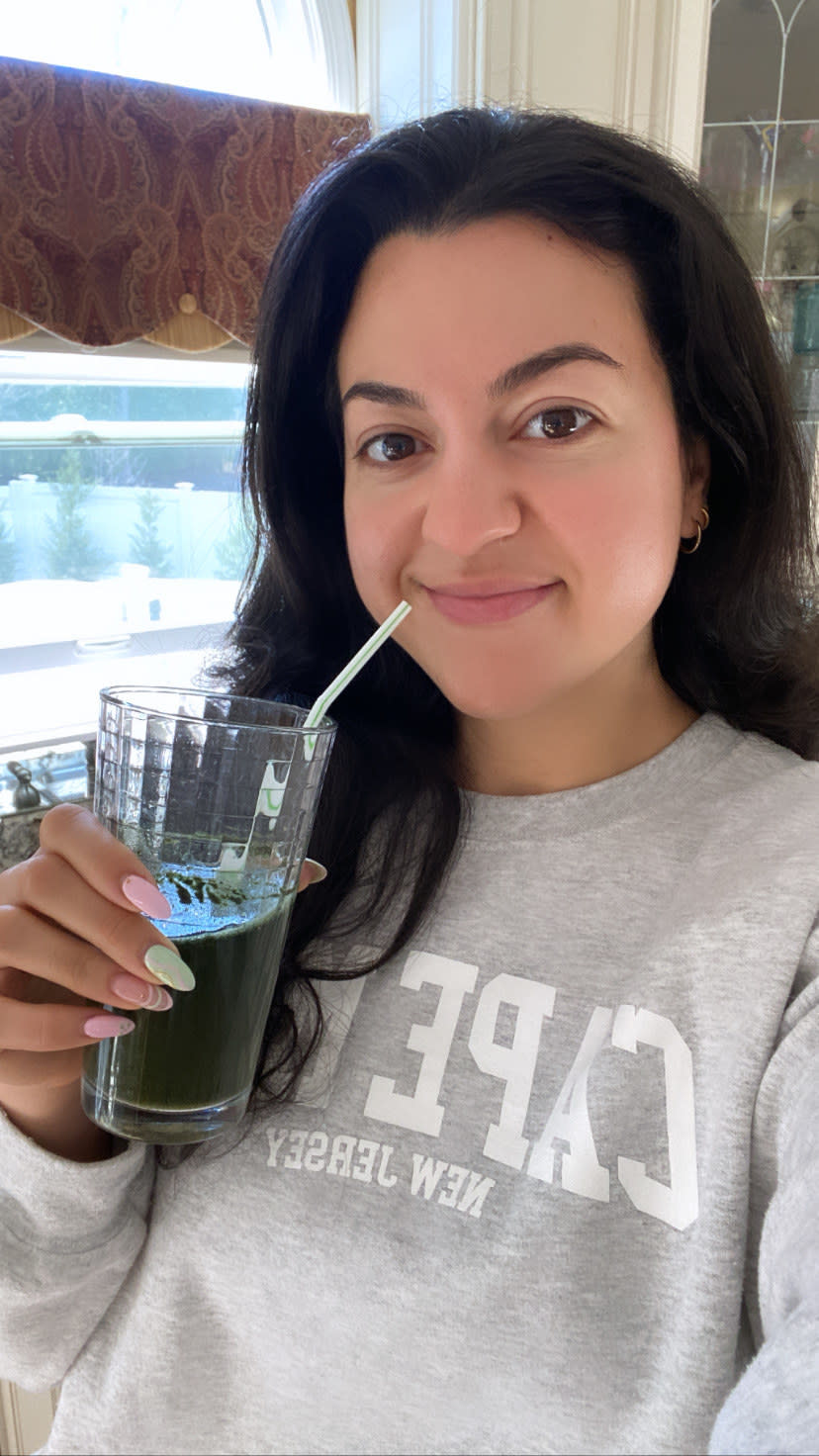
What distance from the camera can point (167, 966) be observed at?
69 centimetres

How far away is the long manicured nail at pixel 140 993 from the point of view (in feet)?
2.28

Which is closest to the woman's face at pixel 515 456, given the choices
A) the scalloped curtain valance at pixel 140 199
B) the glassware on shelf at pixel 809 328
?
the scalloped curtain valance at pixel 140 199

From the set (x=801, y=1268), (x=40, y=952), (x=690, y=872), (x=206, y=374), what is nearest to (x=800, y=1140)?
(x=801, y=1268)

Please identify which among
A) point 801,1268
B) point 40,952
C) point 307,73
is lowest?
point 801,1268

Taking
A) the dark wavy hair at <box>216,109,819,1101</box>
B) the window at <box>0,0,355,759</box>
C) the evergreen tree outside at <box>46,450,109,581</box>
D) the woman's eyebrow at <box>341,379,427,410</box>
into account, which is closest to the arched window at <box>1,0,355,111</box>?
the window at <box>0,0,355,759</box>

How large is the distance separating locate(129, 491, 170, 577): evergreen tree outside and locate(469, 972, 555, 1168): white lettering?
1.86 metres

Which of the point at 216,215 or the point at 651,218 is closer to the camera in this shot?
the point at 651,218

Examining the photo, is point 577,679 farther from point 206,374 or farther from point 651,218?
point 206,374

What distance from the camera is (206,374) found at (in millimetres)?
2535

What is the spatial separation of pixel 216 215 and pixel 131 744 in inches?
70.1

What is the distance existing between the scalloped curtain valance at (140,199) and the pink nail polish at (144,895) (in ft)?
5.12

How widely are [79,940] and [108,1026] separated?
6 centimetres

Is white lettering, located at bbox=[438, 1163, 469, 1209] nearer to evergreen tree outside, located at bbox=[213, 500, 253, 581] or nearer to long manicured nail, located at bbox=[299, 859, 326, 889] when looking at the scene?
long manicured nail, located at bbox=[299, 859, 326, 889]

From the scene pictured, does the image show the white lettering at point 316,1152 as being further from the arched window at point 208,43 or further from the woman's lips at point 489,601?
the arched window at point 208,43
